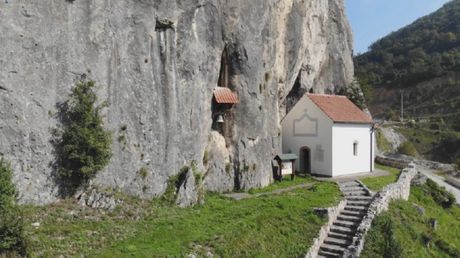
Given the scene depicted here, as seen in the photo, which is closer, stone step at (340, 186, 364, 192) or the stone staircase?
the stone staircase

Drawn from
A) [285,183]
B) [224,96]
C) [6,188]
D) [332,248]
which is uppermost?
[224,96]

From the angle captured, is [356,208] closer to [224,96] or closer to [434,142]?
[224,96]

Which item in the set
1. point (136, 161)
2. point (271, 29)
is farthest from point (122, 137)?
point (271, 29)

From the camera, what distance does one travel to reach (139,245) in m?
13.6

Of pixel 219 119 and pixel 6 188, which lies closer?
pixel 6 188

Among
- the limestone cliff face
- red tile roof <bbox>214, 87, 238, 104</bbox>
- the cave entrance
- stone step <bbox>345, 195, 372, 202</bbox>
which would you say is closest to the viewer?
the limestone cliff face

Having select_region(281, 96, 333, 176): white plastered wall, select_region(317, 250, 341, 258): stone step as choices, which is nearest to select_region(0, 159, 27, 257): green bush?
select_region(317, 250, 341, 258): stone step

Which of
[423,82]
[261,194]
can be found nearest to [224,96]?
[261,194]

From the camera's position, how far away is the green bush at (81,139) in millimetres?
15555

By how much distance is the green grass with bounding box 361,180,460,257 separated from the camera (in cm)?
1889

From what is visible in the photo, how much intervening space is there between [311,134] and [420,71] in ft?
251

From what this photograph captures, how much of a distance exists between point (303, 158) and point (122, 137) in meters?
18.9

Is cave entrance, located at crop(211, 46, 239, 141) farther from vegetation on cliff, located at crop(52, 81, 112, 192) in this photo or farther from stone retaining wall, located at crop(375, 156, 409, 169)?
stone retaining wall, located at crop(375, 156, 409, 169)

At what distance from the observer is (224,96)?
80.4 feet
